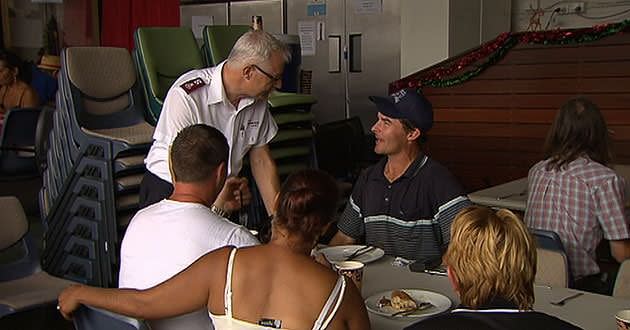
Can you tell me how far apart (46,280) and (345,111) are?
432 cm

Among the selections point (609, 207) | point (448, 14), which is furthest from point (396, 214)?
point (448, 14)

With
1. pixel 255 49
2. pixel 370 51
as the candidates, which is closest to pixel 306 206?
pixel 255 49

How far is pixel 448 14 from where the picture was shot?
640 centimetres

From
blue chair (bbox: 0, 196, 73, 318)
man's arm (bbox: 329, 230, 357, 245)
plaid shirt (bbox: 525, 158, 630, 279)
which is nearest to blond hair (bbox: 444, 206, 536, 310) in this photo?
man's arm (bbox: 329, 230, 357, 245)

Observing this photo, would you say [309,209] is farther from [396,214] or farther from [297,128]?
[297,128]

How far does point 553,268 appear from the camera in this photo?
2771mm

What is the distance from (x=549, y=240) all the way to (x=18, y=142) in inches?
189

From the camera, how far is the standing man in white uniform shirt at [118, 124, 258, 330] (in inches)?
85.0

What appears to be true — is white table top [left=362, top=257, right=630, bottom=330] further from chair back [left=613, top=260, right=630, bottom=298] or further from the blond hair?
the blond hair

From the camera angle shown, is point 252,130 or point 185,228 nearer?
point 185,228

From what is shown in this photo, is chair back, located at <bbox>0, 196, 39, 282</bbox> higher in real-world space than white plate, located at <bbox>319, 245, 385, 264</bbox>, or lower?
lower

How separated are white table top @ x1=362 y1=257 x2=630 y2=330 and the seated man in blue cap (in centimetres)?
26

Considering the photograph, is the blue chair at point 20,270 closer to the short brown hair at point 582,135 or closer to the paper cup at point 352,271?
the paper cup at point 352,271

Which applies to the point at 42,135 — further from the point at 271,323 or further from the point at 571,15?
the point at 271,323
